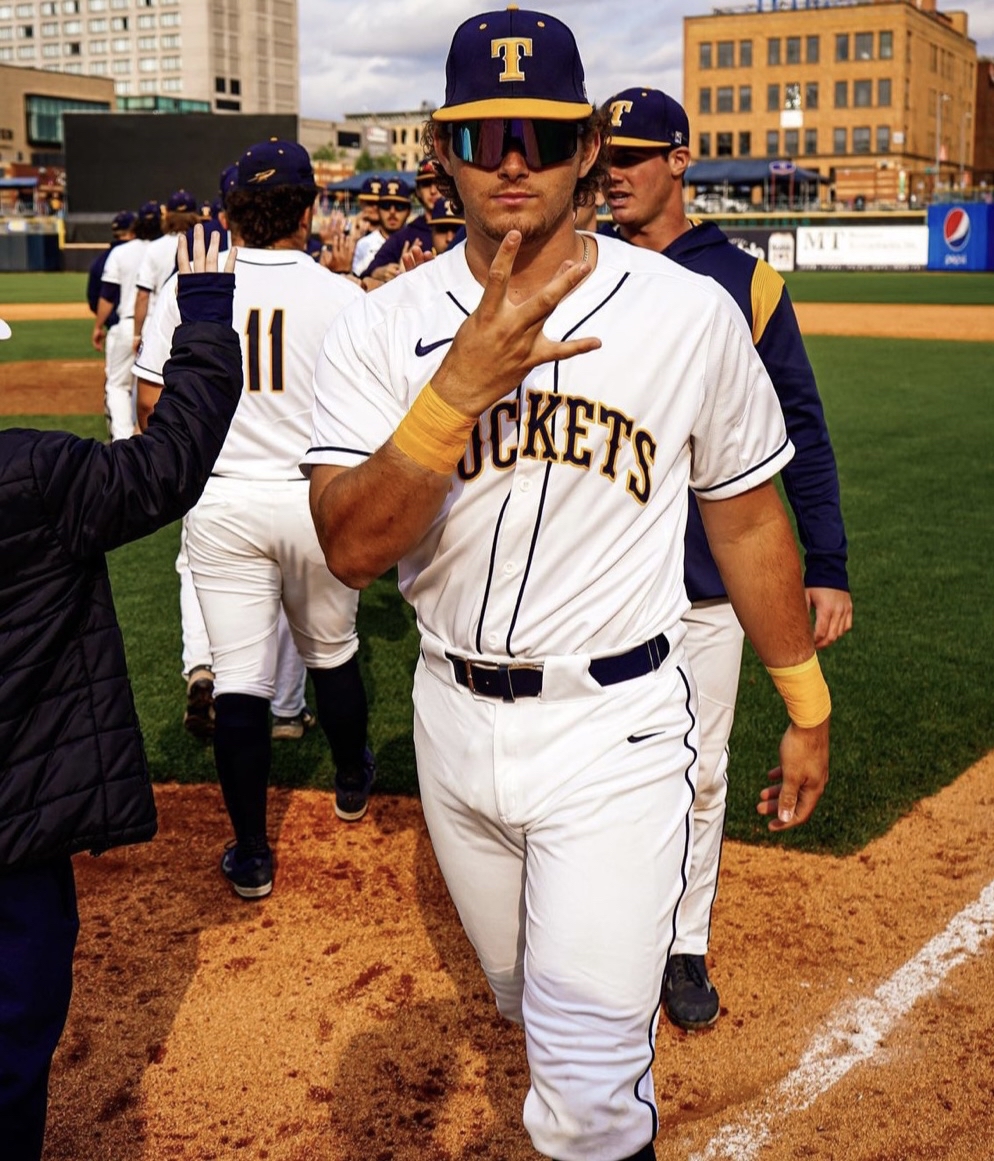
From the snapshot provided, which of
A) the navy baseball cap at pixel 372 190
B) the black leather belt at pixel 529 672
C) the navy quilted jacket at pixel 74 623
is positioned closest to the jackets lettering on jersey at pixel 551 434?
the black leather belt at pixel 529 672

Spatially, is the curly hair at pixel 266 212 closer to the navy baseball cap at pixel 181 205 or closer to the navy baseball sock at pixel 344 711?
the navy baseball sock at pixel 344 711

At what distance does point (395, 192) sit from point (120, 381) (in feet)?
12.2

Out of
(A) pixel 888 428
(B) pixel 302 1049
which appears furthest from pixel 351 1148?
(A) pixel 888 428

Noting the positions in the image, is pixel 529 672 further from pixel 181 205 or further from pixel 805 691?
pixel 181 205

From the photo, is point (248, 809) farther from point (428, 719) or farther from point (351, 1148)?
point (428, 719)

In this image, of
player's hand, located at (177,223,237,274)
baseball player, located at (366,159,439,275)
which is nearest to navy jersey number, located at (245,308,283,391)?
player's hand, located at (177,223,237,274)

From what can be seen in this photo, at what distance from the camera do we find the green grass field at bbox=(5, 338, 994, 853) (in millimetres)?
5277

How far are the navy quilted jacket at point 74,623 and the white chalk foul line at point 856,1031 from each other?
158 cm

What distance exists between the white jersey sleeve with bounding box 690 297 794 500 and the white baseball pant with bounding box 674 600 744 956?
1080 millimetres

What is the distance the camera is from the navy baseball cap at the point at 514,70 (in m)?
2.32

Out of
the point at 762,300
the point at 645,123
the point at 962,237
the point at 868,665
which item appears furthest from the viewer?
the point at 962,237

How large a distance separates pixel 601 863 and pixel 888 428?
41.0ft


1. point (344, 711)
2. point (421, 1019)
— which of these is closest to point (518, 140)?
point (421, 1019)

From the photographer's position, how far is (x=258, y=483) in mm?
4461
